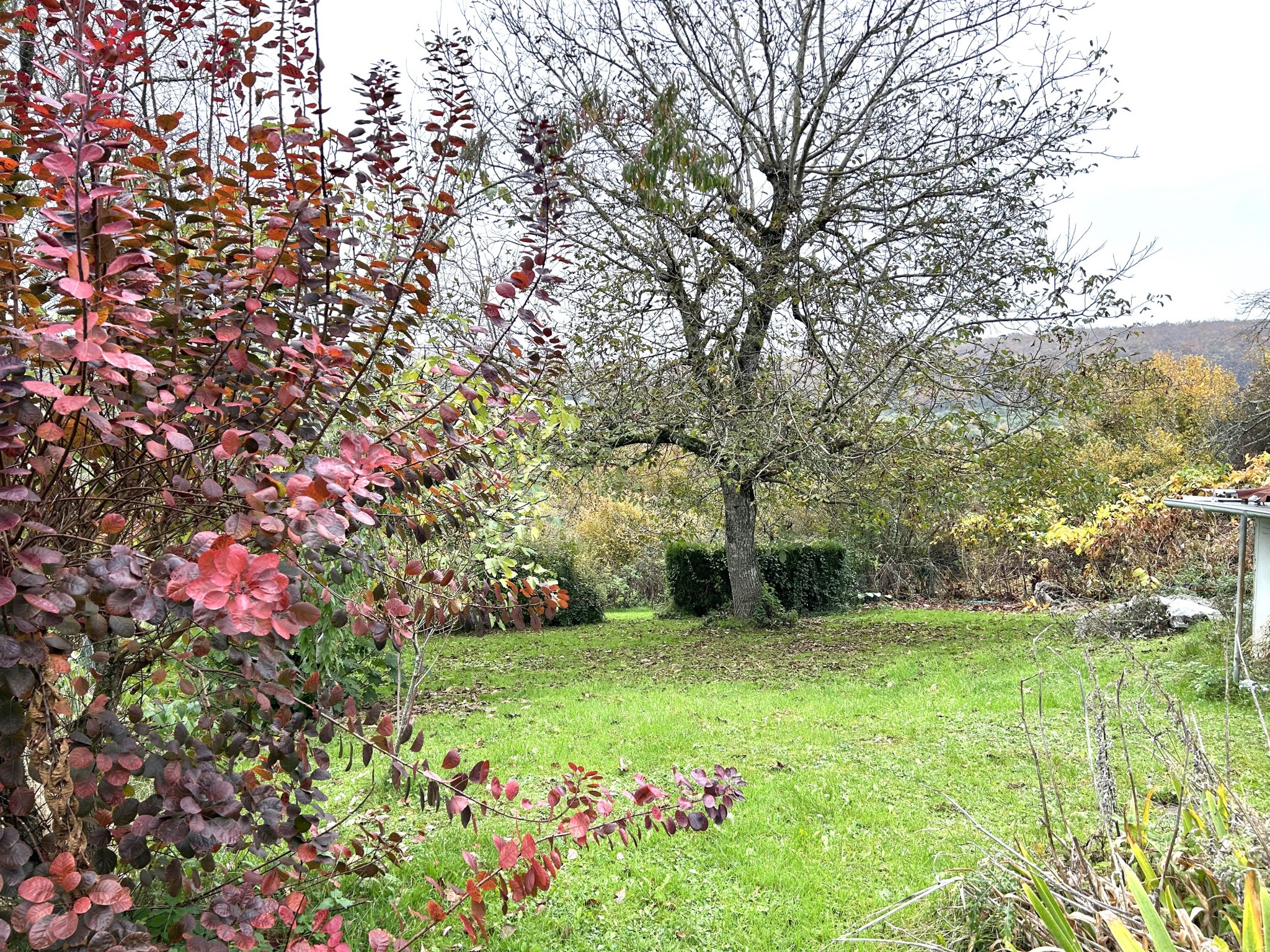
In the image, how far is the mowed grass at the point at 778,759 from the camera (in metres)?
3.25

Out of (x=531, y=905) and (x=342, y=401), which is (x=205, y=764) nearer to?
(x=342, y=401)

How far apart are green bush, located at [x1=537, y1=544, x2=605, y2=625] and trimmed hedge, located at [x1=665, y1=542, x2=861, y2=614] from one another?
1.63 meters

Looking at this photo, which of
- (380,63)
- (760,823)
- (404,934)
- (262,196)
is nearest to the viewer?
(262,196)

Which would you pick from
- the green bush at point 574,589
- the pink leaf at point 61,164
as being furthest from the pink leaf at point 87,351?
the green bush at point 574,589

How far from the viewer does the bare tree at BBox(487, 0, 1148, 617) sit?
9688 millimetres

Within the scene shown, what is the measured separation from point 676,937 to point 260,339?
2.77 meters

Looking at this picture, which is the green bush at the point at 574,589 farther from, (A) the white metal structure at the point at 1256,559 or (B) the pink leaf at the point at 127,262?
(B) the pink leaf at the point at 127,262

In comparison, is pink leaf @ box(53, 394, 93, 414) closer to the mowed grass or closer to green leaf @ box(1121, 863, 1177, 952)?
the mowed grass

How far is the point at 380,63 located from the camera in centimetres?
245

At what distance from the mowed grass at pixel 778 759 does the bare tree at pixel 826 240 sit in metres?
2.82

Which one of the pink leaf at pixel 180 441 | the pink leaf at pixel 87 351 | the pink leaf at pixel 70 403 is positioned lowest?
the pink leaf at pixel 180 441

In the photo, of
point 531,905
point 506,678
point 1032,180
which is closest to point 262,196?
point 531,905

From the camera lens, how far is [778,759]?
5.45m

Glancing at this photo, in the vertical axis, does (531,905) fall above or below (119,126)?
below
